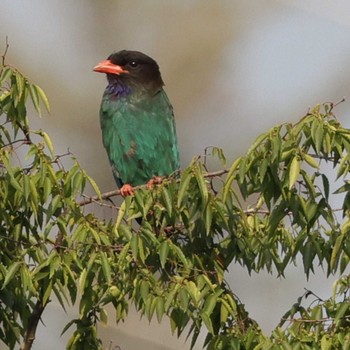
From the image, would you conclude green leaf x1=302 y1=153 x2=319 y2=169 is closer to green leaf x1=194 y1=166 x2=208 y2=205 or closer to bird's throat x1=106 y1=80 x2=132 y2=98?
green leaf x1=194 y1=166 x2=208 y2=205

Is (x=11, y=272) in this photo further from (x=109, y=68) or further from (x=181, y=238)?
(x=109, y=68)

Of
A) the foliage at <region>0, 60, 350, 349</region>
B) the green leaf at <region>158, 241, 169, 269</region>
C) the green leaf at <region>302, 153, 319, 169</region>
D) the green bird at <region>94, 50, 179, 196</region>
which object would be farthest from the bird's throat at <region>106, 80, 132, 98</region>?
the green leaf at <region>302, 153, 319, 169</region>

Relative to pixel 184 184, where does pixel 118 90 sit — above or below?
above

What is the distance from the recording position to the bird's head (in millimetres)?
7965

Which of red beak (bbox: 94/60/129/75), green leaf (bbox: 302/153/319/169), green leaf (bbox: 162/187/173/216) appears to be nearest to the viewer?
green leaf (bbox: 302/153/319/169)

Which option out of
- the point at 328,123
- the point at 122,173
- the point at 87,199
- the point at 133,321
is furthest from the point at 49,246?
the point at 133,321

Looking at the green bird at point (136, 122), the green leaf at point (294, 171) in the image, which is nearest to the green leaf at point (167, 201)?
the green leaf at point (294, 171)

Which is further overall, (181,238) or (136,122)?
(136,122)

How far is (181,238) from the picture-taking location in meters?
4.90

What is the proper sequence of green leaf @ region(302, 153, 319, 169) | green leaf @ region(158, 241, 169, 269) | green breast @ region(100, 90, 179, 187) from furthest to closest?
green breast @ region(100, 90, 179, 187), green leaf @ region(158, 241, 169, 269), green leaf @ region(302, 153, 319, 169)

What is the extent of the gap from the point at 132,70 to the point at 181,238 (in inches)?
128

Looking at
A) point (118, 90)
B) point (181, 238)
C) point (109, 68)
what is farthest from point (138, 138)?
point (181, 238)

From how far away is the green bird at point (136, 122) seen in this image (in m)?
7.50

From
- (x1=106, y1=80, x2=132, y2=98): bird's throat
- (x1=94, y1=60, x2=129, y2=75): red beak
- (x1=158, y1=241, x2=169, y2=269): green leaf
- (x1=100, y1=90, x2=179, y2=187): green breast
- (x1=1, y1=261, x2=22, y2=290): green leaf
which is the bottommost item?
(x1=1, y1=261, x2=22, y2=290): green leaf
